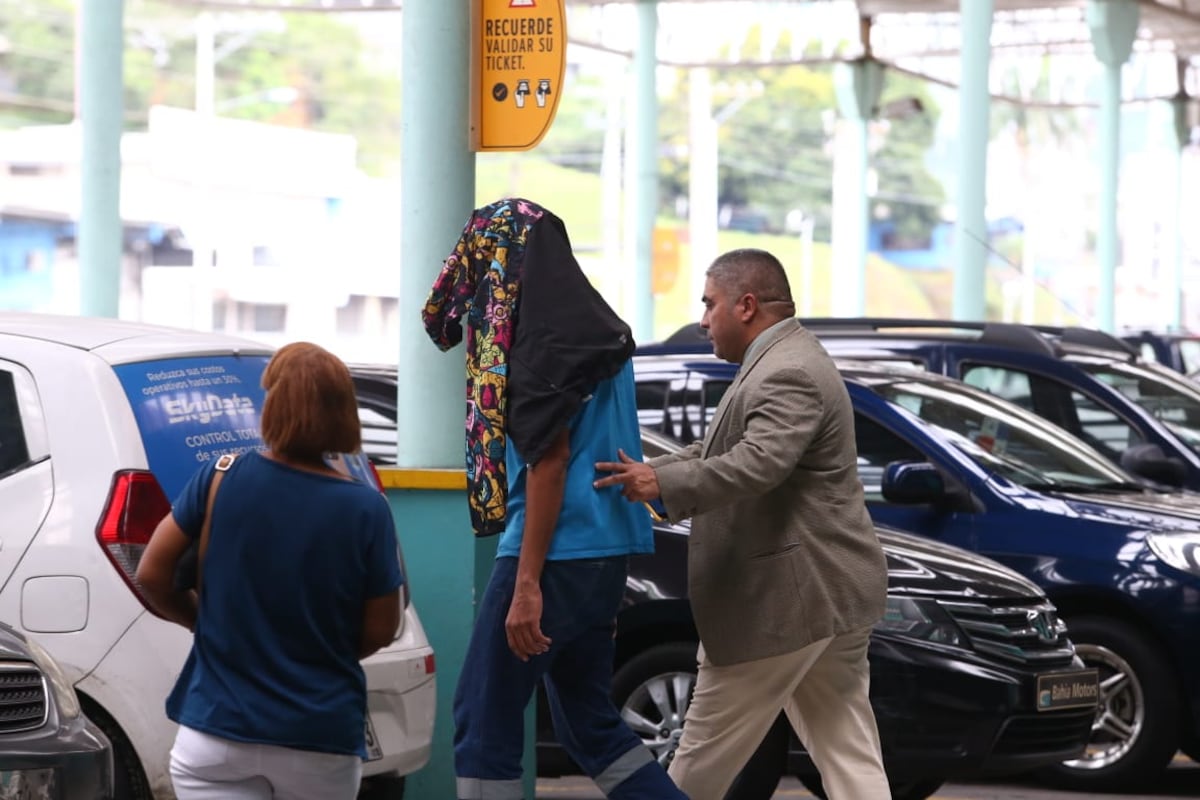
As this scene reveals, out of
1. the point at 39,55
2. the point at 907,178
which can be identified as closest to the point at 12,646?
the point at 39,55

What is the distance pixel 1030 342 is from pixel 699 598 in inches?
211

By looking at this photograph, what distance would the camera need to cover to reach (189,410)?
215 inches

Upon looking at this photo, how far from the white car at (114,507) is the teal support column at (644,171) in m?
15.3

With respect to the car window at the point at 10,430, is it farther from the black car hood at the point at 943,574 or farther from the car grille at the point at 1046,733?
the car grille at the point at 1046,733

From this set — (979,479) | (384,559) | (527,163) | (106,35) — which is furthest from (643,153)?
(527,163)

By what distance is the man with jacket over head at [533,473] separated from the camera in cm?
489

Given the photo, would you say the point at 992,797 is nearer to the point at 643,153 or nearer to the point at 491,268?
the point at 491,268

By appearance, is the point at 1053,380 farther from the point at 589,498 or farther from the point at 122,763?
the point at 122,763

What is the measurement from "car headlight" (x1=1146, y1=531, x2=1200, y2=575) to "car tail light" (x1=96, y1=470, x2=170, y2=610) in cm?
459

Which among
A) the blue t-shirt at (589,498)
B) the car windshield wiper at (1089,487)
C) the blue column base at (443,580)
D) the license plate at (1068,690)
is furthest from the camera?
the car windshield wiper at (1089,487)

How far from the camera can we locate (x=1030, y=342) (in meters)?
10.5

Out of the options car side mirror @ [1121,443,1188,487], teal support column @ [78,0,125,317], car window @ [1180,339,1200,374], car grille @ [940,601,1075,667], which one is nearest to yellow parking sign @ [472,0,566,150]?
car grille @ [940,601,1075,667]

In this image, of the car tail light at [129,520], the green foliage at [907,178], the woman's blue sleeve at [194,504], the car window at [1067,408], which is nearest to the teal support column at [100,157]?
the car window at [1067,408]

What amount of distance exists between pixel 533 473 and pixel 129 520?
1087 millimetres
